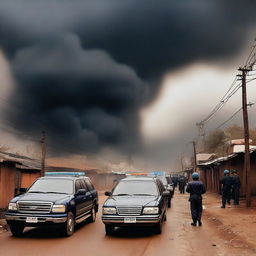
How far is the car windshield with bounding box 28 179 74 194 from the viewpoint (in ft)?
39.1

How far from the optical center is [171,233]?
11.6 metres

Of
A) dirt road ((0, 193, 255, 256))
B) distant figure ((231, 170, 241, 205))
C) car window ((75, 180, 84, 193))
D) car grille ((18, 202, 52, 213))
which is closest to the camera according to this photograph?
dirt road ((0, 193, 255, 256))

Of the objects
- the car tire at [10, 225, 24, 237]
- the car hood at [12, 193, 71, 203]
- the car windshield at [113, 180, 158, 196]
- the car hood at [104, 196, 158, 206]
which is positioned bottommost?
the car tire at [10, 225, 24, 237]

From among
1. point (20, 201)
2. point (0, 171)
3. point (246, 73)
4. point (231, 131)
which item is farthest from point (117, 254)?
point (231, 131)

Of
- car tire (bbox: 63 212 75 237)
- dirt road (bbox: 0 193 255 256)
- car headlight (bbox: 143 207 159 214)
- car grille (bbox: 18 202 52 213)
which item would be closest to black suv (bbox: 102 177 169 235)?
car headlight (bbox: 143 207 159 214)

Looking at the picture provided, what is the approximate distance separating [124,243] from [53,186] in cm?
362

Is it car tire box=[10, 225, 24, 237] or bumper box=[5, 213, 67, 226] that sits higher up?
bumper box=[5, 213, 67, 226]

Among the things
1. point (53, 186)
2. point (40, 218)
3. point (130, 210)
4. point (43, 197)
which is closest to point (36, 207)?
point (40, 218)

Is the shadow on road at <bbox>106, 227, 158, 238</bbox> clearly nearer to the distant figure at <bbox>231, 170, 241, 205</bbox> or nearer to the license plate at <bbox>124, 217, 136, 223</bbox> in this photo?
the license plate at <bbox>124, 217, 136, 223</bbox>

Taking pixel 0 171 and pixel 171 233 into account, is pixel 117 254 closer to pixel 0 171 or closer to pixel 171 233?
pixel 171 233

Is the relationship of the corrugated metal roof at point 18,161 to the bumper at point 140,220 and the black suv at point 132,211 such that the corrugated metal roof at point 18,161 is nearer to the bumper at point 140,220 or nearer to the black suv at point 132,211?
the black suv at point 132,211

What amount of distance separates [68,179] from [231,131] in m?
102

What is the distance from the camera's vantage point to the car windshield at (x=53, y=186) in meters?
11.9

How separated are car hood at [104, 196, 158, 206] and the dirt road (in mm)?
980
